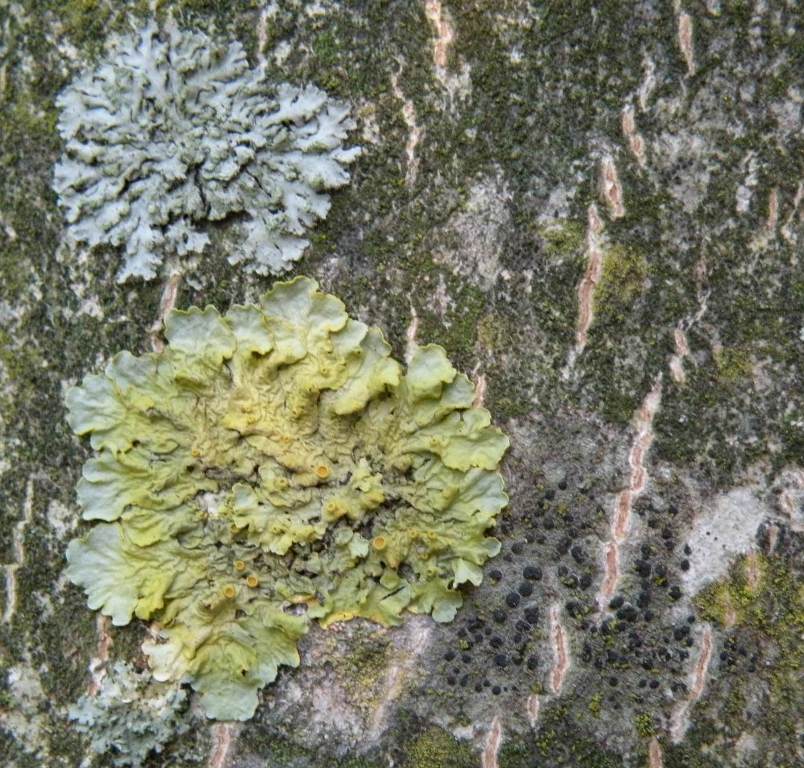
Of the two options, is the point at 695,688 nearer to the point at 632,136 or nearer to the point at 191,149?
the point at 632,136

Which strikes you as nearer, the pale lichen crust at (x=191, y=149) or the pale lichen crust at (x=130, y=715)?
the pale lichen crust at (x=191, y=149)

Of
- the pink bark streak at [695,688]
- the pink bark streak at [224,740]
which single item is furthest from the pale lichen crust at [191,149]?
the pink bark streak at [695,688]

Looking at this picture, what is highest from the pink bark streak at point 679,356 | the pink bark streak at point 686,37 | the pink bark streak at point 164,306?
the pink bark streak at point 686,37

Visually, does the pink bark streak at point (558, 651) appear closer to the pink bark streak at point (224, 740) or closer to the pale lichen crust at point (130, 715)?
the pink bark streak at point (224, 740)

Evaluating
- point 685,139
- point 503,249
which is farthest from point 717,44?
point 503,249

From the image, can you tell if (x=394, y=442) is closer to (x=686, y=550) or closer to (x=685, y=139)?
(x=686, y=550)

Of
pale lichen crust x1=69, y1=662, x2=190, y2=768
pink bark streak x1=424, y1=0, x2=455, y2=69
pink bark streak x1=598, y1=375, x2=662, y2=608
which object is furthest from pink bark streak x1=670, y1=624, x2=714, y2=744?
pink bark streak x1=424, y1=0, x2=455, y2=69
